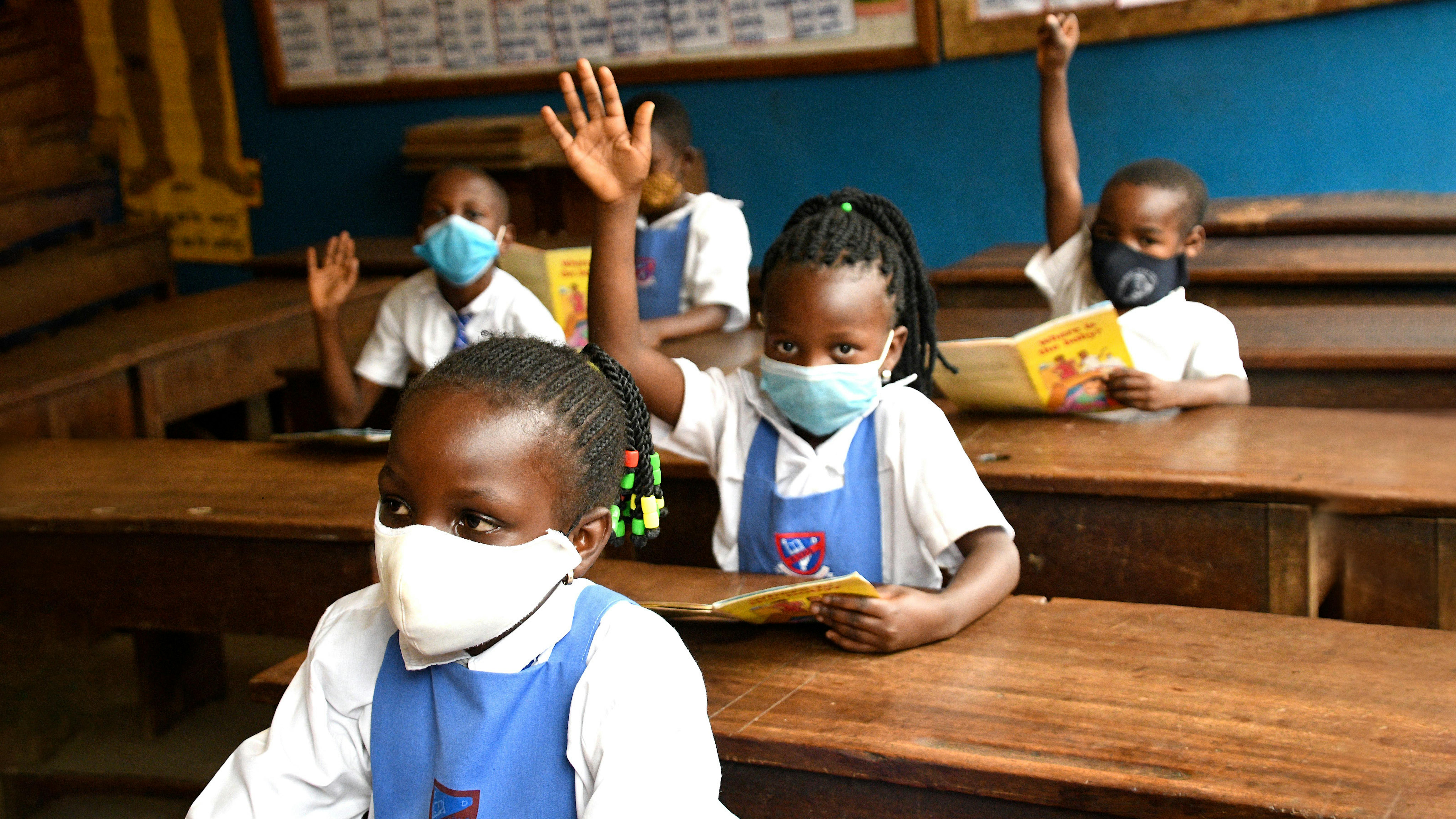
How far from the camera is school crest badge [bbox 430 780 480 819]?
109 cm

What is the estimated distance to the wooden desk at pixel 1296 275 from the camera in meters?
3.10

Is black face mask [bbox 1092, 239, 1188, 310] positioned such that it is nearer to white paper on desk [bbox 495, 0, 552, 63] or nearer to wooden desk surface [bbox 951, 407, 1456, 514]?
wooden desk surface [bbox 951, 407, 1456, 514]

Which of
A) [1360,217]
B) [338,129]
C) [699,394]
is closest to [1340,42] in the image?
[1360,217]

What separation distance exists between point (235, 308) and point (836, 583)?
3.10 m

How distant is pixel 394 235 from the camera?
6184mm

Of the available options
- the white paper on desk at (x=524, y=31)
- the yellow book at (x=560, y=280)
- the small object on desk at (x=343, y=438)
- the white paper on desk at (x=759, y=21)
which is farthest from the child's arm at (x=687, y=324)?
the white paper on desk at (x=524, y=31)

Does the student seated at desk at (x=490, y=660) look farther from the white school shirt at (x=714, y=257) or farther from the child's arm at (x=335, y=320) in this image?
the white school shirt at (x=714, y=257)

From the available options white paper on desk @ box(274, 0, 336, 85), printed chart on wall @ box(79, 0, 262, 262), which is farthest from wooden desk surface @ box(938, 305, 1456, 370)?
printed chart on wall @ box(79, 0, 262, 262)

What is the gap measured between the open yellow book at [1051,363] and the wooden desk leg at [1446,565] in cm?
65

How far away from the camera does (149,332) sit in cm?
356

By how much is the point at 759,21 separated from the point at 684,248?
203 cm

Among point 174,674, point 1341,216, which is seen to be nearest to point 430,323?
point 174,674

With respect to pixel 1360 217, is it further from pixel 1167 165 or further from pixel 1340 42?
pixel 1167 165

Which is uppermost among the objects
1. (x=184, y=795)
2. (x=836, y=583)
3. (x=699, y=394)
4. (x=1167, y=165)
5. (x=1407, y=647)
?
(x=1167, y=165)
